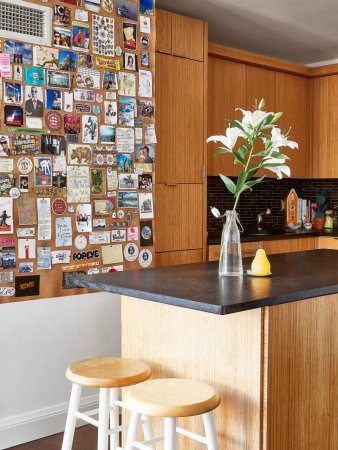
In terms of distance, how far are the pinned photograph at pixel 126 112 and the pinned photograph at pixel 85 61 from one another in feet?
0.92

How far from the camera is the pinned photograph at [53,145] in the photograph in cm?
342

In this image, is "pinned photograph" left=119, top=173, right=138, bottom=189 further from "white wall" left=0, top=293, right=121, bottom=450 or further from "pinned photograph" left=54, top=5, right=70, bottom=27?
"pinned photograph" left=54, top=5, right=70, bottom=27

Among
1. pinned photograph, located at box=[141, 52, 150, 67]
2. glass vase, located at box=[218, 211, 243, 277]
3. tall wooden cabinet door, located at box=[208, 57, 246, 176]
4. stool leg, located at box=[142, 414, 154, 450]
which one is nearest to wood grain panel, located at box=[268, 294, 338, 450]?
glass vase, located at box=[218, 211, 243, 277]

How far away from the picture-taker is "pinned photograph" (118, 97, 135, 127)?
376cm

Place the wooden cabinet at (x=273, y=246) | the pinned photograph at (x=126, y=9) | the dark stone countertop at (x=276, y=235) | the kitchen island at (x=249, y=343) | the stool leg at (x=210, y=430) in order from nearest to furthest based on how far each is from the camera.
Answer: the stool leg at (x=210, y=430)
the kitchen island at (x=249, y=343)
the pinned photograph at (x=126, y=9)
the wooden cabinet at (x=273, y=246)
the dark stone countertop at (x=276, y=235)

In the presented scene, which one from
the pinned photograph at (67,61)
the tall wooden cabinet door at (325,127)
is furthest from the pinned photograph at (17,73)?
the tall wooden cabinet door at (325,127)

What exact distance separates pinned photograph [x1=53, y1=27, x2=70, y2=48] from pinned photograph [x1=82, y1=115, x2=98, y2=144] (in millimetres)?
417

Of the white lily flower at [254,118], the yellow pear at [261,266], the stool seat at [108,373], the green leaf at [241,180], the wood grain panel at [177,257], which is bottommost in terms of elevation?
the stool seat at [108,373]

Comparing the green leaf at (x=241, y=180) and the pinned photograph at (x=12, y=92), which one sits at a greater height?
the pinned photograph at (x=12, y=92)

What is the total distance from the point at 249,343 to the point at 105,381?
1.89 ft

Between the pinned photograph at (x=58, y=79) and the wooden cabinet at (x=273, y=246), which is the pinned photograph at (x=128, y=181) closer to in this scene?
the pinned photograph at (x=58, y=79)

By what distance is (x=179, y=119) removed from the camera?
4441mm

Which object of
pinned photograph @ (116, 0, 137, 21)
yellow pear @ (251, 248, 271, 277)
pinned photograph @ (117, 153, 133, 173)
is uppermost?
pinned photograph @ (116, 0, 137, 21)

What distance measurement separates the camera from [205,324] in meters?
2.49
